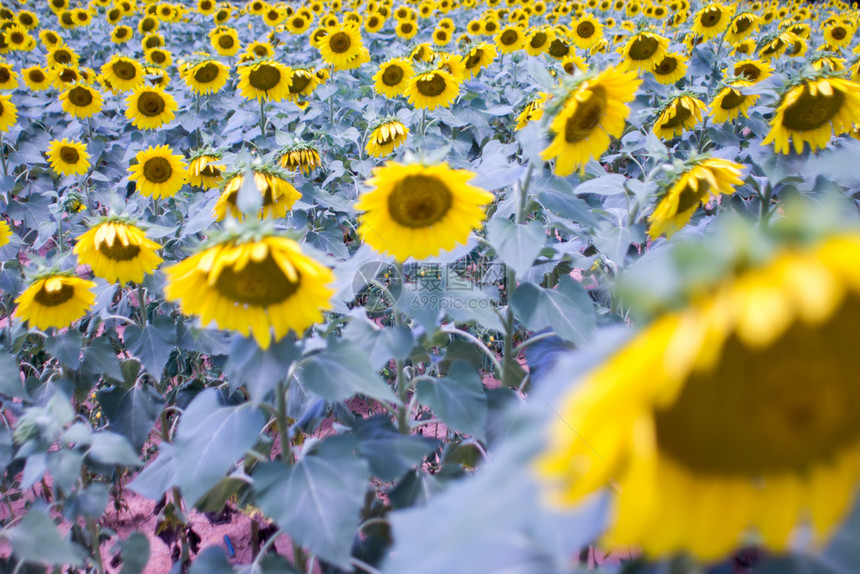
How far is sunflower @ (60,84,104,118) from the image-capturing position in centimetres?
385

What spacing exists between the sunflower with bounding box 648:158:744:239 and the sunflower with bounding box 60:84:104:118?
413cm

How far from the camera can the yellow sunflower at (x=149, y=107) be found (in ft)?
11.5

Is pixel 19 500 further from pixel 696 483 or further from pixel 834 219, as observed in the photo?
pixel 834 219

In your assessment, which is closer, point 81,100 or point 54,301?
point 54,301

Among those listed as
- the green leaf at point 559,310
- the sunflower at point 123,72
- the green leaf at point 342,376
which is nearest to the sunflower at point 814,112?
the green leaf at point 559,310

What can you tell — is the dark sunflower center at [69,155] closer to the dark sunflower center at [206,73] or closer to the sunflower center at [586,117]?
the dark sunflower center at [206,73]

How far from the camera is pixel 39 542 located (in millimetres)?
1134

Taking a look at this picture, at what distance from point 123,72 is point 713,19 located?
5013mm

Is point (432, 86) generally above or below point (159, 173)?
above

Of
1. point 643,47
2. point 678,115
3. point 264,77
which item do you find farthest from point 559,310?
point 643,47

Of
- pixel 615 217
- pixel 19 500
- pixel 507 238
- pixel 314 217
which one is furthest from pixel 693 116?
pixel 19 500

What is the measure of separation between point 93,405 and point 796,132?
134 inches

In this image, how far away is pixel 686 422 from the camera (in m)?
0.42

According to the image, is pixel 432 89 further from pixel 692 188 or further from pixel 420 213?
pixel 420 213
